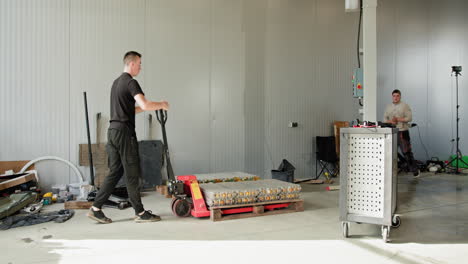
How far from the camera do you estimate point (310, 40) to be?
846cm

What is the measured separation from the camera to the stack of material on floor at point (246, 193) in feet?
15.2

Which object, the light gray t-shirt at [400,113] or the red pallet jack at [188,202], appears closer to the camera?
the red pallet jack at [188,202]

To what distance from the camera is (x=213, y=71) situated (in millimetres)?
7418

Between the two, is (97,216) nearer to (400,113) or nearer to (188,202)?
(188,202)

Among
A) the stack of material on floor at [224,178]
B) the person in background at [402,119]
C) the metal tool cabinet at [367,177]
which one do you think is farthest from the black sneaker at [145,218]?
the person in background at [402,119]

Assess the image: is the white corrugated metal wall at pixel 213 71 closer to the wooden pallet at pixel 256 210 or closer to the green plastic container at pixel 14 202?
the green plastic container at pixel 14 202

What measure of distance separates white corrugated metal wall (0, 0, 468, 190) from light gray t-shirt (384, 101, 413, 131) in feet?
2.73

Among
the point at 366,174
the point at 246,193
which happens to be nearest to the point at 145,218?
the point at 246,193

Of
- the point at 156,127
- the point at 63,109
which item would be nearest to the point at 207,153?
the point at 156,127

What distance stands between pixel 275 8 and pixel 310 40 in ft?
3.81

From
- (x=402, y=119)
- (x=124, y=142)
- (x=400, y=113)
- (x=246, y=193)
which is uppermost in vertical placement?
(x=400, y=113)

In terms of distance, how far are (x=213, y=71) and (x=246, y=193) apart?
3419mm

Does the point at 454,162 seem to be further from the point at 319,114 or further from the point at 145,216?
the point at 145,216

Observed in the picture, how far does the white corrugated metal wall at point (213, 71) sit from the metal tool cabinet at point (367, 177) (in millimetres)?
3881
